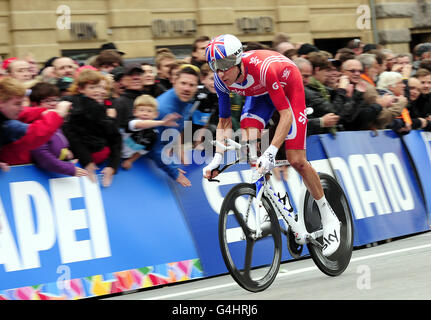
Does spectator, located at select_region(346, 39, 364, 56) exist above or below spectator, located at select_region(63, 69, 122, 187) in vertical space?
above

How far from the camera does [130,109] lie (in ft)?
26.0

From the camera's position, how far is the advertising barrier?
656 cm

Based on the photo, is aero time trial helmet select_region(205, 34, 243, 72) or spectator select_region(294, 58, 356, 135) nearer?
Result: aero time trial helmet select_region(205, 34, 243, 72)

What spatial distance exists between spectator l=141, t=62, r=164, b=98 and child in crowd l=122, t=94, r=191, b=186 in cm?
94

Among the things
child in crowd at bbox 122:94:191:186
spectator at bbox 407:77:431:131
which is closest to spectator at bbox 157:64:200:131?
child in crowd at bbox 122:94:191:186

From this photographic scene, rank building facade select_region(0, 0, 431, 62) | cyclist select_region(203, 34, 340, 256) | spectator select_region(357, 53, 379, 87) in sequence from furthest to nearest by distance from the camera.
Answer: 1. building facade select_region(0, 0, 431, 62)
2. spectator select_region(357, 53, 379, 87)
3. cyclist select_region(203, 34, 340, 256)

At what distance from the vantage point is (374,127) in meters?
10.3

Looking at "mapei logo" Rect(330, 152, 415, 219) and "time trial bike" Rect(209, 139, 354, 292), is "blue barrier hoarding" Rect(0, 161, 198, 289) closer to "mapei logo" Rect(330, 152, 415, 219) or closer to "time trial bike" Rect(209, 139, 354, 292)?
"time trial bike" Rect(209, 139, 354, 292)

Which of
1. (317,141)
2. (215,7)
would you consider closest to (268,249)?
(317,141)

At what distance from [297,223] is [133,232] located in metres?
1.53

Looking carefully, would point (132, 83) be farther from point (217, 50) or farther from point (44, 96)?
point (217, 50)

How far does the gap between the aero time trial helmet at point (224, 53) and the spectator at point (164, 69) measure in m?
3.21

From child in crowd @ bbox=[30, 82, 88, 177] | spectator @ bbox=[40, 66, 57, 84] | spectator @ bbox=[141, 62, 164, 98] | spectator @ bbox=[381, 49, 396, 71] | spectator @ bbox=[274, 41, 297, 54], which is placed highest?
spectator @ bbox=[274, 41, 297, 54]

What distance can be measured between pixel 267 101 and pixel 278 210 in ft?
3.07
